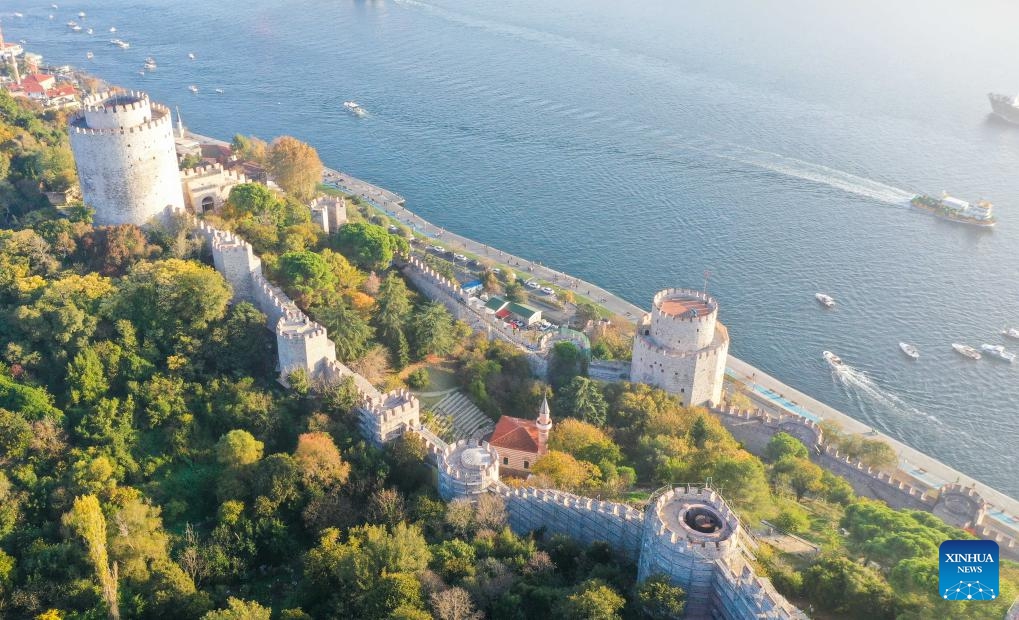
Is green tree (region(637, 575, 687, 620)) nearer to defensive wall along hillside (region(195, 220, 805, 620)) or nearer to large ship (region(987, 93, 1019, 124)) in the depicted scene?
defensive wall along hillside (region(195, 220, 805, 620))

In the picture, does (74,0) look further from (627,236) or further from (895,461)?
(895,461)

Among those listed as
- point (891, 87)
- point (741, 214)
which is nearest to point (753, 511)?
point (741, 214)

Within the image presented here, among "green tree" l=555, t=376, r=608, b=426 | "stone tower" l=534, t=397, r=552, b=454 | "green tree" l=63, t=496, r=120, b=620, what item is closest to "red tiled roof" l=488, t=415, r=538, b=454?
"stone tower" l=534, t=397, r=552, b=454

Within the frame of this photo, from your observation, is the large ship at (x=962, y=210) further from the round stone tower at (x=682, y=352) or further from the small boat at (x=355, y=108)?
the small boat at (x=355, y=108)

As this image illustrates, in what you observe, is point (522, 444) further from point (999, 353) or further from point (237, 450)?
point (999, 353)

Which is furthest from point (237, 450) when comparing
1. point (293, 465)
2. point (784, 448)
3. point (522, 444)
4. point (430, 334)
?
point (784, 448)

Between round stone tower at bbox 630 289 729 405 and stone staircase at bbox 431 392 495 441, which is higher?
round stone tower at bbox 630 289 729 405
